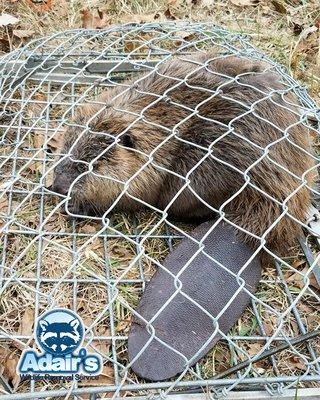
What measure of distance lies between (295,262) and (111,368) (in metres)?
0.88

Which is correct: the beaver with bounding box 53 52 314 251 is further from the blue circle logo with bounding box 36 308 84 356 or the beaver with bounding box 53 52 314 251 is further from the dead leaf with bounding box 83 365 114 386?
the blue circle logo with bounding box 36 308 84 356

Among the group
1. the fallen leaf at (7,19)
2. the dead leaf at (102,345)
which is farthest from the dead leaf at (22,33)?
the dead leaf at (102,345)

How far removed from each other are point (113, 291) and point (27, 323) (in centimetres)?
30

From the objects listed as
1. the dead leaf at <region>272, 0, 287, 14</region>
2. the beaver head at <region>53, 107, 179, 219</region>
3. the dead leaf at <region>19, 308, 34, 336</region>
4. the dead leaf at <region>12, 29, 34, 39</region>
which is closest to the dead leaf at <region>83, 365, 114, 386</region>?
the dead leaf at <region>19, 308, 34, 336</region>

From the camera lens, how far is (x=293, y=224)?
7.73ft

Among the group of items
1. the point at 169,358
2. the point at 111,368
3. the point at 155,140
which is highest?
the point at 155,140

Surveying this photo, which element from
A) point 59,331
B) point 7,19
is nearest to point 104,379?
point 59,331

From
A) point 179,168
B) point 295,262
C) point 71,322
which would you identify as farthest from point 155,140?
point 71,322

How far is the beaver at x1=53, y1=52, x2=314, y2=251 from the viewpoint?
235 cm

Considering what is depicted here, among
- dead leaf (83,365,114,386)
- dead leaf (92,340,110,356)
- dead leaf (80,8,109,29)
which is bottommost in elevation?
dead leaf (92,340,110,356)

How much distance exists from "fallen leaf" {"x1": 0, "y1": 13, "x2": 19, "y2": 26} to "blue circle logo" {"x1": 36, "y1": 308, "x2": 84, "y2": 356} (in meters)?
Answer: 2.52

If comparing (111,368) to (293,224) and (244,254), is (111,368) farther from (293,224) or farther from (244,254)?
(293,224)

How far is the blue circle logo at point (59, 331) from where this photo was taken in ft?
4.90

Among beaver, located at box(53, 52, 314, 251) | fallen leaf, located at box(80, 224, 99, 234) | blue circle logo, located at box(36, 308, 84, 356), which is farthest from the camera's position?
A: fallen leaf, located at box(80, 224, 99, 234)
